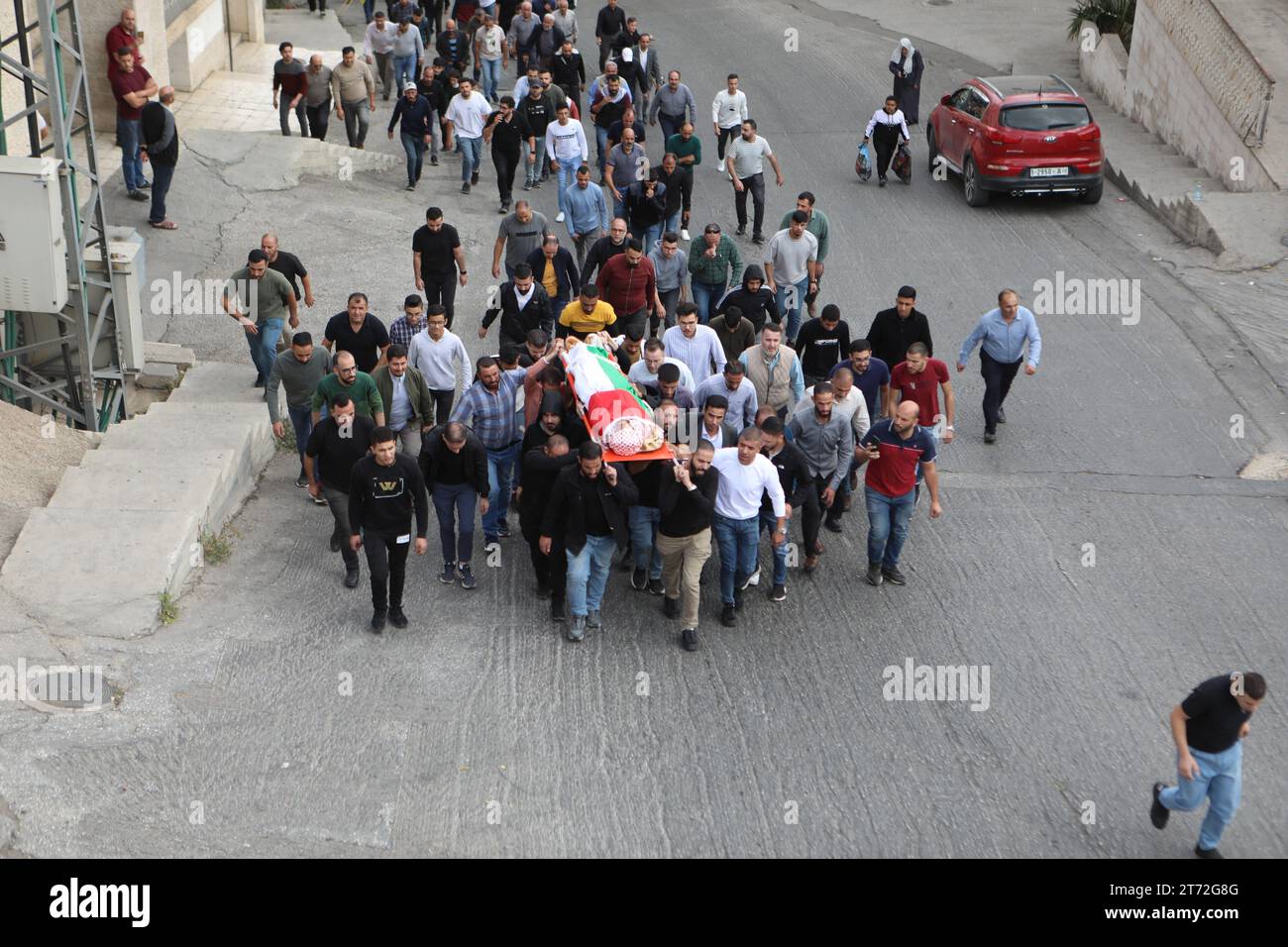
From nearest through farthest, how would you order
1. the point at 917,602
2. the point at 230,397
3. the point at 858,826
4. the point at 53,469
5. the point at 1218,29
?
the point at 858,826 → the point at 917,602 → the point at 53,469 → the point at 230,397 → the point at 1218,29

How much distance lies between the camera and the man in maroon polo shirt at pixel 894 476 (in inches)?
437

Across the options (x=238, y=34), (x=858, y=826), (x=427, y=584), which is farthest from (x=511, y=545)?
(x=238, y=34)

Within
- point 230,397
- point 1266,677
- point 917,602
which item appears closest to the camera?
point 1266,677

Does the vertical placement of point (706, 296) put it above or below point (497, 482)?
above

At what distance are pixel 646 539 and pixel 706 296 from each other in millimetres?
4635

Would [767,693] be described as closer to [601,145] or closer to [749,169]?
[749,169]

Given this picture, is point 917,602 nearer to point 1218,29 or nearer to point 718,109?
point 718,109

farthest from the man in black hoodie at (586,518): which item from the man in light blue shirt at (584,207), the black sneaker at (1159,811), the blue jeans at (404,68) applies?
the blue jeans at (404,68)

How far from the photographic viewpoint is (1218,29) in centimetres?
2048

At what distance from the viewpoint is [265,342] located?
45.1 feet

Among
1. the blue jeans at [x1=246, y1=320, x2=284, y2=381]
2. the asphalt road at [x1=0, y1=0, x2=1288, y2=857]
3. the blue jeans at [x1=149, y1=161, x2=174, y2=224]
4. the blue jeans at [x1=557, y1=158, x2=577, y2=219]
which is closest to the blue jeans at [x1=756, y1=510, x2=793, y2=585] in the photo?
the asphalt road at [x1=0, y1=0, x2=1288, y2=857]

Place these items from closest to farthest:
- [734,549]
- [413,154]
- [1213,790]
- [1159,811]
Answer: [1213,790] → [1159,811] → [734,549] → [413,154]

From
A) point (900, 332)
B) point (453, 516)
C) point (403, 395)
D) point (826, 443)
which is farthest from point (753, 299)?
point (453, 516)

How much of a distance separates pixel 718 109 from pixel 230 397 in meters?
9.55
